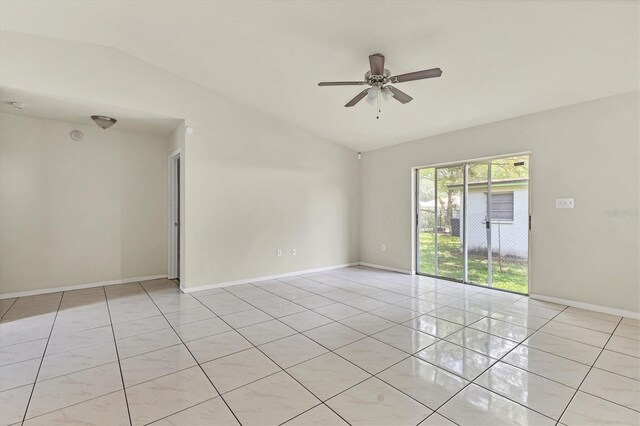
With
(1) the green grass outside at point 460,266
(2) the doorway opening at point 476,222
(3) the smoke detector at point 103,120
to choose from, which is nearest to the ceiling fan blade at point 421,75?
(2) the doorway opening at point 476,222

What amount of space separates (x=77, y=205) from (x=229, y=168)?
2.48m

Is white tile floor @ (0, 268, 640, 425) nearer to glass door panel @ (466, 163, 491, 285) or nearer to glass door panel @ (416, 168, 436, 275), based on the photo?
glass door panel @ (466, 163, 491, 285)

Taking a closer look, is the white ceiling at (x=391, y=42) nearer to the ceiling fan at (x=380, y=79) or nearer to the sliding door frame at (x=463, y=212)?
the ceiling fan at (x=380, y=79)

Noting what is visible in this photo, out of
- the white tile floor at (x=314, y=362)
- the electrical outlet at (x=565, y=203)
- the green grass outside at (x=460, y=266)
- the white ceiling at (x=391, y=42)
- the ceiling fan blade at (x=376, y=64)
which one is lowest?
the white tile floor at (x=314, y=362)

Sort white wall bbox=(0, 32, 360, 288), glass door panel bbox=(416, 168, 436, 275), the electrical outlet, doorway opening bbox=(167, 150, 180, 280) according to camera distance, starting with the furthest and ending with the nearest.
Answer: glass door panel bbox=(416, 168, 436, 275) < doorway opening bbox=(167, 150, 180, 280) < the electrical outlet < white wall bbox=(0, 32, 360, 288)

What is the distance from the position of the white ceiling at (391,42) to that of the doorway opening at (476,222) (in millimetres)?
986

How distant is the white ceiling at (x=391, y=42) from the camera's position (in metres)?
2.59

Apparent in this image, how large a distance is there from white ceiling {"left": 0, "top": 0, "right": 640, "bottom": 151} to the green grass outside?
2.25 meters

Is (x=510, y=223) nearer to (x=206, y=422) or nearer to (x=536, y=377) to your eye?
(x=536, y=377)

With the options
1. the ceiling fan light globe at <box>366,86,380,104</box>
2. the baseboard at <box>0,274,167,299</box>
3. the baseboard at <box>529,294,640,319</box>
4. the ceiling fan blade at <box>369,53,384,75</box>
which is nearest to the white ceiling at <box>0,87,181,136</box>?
the baseboard at <box>0,274,167,299</box>

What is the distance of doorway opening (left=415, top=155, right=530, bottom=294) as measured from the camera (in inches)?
175

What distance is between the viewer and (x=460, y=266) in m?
5.12

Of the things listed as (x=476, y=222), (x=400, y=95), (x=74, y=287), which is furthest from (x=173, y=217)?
(x=476, y=222)

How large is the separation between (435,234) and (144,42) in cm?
542
